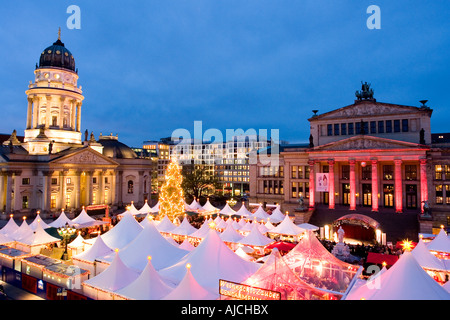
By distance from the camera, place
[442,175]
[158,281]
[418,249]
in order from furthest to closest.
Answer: [442,175], [418,249], [158,281]

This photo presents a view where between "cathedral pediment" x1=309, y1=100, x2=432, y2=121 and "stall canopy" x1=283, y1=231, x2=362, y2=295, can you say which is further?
"cathedral pediment" x1=309, y1=100, x2=432, y2=121

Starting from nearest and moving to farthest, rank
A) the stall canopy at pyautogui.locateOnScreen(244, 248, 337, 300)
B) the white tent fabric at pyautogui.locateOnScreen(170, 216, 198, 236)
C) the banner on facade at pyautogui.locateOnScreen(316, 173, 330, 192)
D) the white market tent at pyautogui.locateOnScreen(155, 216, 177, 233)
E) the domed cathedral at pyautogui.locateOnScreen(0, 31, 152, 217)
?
the stall canopy at pyautogui.locateOnScreen(244, 248, 337, 300) < the white tent fabric at pyautogui.locateOnScreen(170, 216, 198, 236) < the white market tent at pyautogui.locateOnScreen(155, 216, 177, 233) < the banner on facade at pyautogui.locateOnScreen(316, 173, 330, 192) < the domed cathedral at pyautogui.locateOnScreen(0, 31, 152, 217)

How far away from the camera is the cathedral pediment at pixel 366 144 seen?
33094mm

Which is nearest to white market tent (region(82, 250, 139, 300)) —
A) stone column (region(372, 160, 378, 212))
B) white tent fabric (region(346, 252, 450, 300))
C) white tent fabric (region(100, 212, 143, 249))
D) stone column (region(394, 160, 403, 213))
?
white tent fabric (region(100, 212, 143, 249))

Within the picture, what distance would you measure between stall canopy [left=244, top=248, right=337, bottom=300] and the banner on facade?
87.0 feet

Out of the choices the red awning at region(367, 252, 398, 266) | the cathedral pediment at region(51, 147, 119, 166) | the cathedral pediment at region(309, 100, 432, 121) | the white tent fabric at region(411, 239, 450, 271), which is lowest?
the red awning at region(367, 252, 398, 266)

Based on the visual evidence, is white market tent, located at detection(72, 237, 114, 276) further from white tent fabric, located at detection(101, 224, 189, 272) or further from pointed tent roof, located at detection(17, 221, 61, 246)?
pointed tent roof, located at detection(17, 221, 61, 246)

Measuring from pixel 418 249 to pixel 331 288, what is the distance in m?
9.31

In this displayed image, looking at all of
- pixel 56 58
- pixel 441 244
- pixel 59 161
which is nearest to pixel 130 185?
pixel 59 161

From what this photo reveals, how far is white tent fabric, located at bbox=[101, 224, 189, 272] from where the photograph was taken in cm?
1725

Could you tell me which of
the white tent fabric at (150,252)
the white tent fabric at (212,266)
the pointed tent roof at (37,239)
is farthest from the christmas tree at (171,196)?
the white tent fabric at (212,266)

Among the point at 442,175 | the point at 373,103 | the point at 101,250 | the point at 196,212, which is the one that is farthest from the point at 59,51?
the point at 442,175
